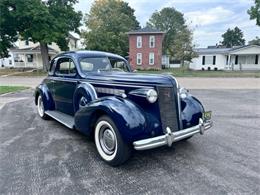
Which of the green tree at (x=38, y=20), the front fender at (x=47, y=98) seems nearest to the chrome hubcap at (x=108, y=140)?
the front fender at (x=47, y=98)

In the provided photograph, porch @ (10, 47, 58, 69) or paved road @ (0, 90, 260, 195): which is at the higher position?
porch @ (10, 47, 58, 69)

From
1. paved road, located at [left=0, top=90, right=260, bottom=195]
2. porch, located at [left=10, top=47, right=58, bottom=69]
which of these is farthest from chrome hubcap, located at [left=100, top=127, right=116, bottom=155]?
porch, located at [left=10, top=47, right=58, bottom=69]

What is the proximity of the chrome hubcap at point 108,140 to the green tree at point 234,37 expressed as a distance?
83.2 meters

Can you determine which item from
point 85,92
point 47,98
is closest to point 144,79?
point 85,92

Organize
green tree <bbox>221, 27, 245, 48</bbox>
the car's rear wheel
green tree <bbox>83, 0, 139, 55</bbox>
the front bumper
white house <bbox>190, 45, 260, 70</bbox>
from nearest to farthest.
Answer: the front bumper
the car's rear wheel
green tree <bbox>83, 0, 139, 55</bbox>
white house <bbox>190, 45, 260, 70</bbox>
green tree <bbox>221, 27, 245, 48</bbox>

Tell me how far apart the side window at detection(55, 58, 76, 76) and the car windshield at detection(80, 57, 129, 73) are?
0.88ft

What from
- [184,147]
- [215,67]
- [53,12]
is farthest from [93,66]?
[215,67]

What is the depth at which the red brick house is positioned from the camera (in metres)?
33.1

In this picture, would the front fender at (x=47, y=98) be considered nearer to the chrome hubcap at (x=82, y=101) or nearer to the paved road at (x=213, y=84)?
the chrome hubcap at (x=82, y=101)

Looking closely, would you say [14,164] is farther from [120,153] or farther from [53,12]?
[53,12]

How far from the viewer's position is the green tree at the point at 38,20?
21.1 meters

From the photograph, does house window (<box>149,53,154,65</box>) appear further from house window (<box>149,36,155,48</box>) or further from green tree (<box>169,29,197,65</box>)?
green tree (<box>169,29,197,65</box>)

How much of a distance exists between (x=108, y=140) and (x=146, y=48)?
3119cm

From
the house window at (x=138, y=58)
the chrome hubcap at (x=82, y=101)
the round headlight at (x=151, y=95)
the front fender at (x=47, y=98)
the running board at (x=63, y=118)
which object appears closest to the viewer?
the round headlight at (x=151, y=95)
